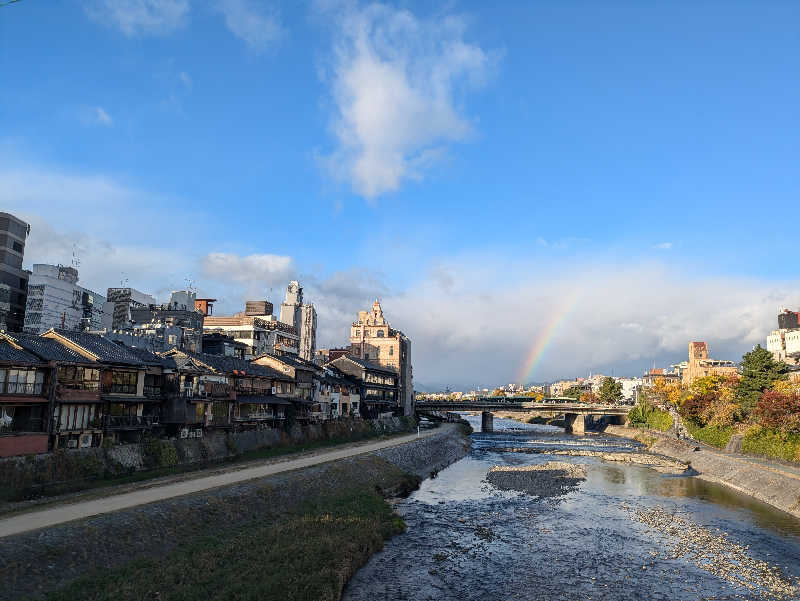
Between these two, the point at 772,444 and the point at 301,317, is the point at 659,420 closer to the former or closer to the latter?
the point at 772,444

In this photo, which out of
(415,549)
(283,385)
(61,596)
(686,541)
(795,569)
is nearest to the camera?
(61,596)

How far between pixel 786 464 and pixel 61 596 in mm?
62321

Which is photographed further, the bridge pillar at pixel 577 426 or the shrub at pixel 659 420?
the bridge pillar at pixel 577 426

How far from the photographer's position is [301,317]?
562 ft

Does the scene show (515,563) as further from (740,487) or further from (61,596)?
(740,487)

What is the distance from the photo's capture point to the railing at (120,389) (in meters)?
44.0

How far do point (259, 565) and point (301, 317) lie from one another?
14877 centimetres

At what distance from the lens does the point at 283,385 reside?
70125mm

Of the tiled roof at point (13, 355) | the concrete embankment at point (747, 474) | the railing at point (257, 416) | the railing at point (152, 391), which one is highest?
the tiled roof at point (13, 355)

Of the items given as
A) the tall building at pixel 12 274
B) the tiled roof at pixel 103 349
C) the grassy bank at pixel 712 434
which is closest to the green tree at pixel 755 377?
the grassy bank at pixel 712 434

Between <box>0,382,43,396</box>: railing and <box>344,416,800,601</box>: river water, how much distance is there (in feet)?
86.9

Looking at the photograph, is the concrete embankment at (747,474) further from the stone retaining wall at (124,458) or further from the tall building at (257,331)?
the tall building at (257,331)

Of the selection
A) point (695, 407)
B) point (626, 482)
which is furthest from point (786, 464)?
point (695, 407)

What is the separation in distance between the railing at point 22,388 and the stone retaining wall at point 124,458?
15.3 ft
